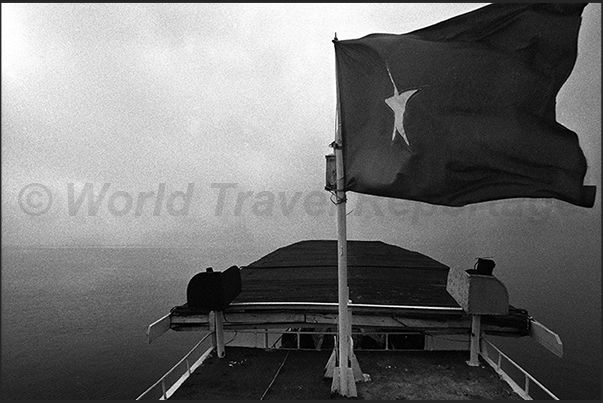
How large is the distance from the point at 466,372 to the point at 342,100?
306 inches

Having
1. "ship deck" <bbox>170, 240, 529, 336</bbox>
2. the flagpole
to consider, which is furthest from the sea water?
the flagpole

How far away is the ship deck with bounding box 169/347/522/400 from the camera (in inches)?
315

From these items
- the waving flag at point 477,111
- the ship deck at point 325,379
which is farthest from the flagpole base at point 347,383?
the waving flag at point 477,111

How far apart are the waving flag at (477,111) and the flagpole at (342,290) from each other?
61 cm

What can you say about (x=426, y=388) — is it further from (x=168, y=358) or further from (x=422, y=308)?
(x=168, y=358)

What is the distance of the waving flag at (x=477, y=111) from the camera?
18.8 ft

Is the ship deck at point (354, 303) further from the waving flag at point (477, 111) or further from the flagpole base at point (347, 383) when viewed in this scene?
the waving flag at point (477, 111)

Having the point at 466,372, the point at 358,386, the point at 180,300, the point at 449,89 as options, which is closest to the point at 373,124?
the point at 449,89

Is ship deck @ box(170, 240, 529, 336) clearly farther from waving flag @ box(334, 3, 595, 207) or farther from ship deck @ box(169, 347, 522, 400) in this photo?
waving flag @ box(334, 3, 595, 207)

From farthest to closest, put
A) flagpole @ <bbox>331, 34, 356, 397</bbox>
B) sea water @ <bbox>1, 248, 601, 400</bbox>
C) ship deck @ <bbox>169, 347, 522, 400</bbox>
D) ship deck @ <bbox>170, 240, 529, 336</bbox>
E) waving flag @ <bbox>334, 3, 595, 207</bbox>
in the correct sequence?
sea water @ <bbox>1, 248, 601, 400</bbox> → ship deck @ <bbox>170, 240, 529, 336</bbox> → ship deck @ <bbox>169, 347, 522, 400</bbox> → flagpole @ <bbox>331, 34, 356, 397</bbox> → waving flag @ <bbox>334, 3, 595, 207</bbox>

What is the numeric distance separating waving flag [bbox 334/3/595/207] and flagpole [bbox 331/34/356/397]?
615 mm

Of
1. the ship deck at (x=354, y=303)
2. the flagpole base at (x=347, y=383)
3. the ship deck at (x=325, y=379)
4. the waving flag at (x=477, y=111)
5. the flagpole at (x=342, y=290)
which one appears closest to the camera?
the waving flag at (x=477, y=111)

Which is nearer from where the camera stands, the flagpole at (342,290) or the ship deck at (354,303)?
the flagpole at (342,290)

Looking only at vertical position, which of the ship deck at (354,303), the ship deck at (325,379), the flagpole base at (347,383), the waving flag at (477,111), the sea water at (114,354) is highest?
the waving flag at (477,111)
